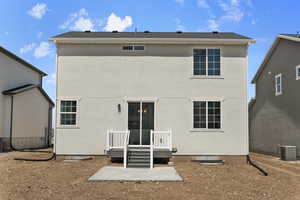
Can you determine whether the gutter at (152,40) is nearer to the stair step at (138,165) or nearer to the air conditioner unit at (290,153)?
the stair step at (138,165)

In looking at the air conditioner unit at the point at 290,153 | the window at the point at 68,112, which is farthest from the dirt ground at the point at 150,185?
the air conditioner unit at the point at 290,153

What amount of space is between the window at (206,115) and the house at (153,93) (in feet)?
0.16

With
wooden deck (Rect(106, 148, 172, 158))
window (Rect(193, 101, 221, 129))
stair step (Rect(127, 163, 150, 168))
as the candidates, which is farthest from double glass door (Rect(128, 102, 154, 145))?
window (Rect(193, 101, 221, 129))

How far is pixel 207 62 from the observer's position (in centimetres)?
1200

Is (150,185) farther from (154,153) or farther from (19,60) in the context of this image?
(19,60)

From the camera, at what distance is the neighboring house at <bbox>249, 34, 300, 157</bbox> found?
14.2 metres

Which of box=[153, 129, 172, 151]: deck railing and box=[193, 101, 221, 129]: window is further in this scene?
box=[193, 101, 221, 129]: window

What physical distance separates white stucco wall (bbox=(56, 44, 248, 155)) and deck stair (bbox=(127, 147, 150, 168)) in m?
1.40

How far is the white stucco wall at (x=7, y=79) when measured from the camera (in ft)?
53.9

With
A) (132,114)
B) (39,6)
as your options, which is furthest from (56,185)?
(39,6)

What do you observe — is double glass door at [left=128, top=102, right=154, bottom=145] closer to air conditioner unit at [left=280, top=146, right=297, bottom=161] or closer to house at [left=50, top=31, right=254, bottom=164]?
house at [left=50, top=31, right=254, bottom=164]

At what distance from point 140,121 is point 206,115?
3209 millimetres

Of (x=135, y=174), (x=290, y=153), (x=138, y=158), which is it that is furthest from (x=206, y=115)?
(x=290, y=153)

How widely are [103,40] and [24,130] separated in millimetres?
11357
